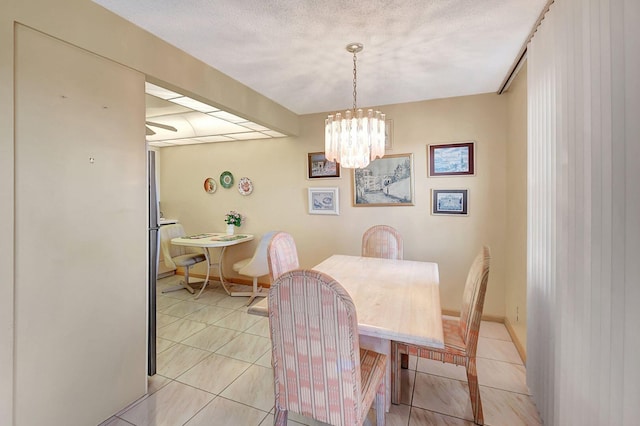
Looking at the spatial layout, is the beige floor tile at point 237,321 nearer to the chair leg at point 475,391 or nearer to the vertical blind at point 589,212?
the chair leg at point 475,391

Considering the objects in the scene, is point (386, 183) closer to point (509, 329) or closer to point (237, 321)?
point (509, 329)

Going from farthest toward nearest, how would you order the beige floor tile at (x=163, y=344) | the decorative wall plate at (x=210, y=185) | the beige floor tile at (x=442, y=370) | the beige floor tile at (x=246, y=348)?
1. the decorative wall plate at (x=210, y=185)
2. the beige floor tile at (x=163, y=344)
3. the beige floor tile at (x=246, y=348)
4. the beige floor tile at (x=442, y=370)

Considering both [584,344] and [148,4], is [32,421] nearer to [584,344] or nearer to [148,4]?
[148,4]

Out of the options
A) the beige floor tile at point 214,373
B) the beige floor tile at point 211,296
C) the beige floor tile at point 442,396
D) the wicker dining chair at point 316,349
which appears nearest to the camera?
the wicker dining chair at point 316,349

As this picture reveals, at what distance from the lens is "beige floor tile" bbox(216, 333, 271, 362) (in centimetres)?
248

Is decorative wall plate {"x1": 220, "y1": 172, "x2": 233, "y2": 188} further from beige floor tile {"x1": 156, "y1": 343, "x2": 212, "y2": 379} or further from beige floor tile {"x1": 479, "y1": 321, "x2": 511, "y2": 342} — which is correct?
Answer: beige floor tile {"x1": 479, "y1": 321, "x2": 511, "y2": 342}

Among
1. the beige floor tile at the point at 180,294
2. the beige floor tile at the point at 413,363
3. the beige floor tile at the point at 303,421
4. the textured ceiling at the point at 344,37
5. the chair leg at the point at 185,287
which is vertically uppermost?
the textured ceiling at the point at 344,37

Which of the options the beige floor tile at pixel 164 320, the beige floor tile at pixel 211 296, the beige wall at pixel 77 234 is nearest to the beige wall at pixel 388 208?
the beige floor tile at pixel 211 296

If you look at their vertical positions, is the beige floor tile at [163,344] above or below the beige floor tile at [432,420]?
above

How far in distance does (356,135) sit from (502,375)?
2148 mm

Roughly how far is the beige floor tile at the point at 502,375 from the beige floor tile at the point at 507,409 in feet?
0.23

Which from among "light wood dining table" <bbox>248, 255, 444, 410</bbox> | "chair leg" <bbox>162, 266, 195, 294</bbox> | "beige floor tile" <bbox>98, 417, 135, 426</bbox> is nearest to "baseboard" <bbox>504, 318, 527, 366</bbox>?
"light wood dining table" <bbox>248, 255, 444, 410</bbox>

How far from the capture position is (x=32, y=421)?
139cm

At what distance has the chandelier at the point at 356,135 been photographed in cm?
199
